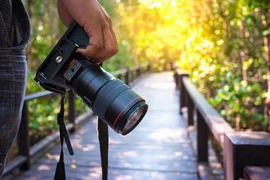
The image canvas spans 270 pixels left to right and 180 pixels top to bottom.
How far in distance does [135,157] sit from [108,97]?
2.56 metres

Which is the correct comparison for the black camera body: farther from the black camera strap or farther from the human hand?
the black camera strap

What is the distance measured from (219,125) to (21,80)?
4.48 feet

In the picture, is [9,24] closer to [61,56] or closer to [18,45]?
[18,45]

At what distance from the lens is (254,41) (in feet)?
14.8

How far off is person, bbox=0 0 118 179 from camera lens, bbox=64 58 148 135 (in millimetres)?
50

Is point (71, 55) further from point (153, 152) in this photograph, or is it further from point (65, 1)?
point (153, 152)

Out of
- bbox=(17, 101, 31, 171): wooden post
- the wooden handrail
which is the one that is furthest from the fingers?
bbox=(17, 101, 31, 171): wooden post

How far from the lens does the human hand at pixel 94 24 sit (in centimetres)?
86

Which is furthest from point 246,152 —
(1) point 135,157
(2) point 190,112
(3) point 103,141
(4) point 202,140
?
(2) point 190,112

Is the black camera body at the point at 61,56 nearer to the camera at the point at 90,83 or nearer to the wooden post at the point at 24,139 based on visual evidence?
the camera at the point at 90,83

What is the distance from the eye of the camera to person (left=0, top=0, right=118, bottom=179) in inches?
30.6

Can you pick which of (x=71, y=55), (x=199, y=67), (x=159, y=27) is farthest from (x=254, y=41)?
(x=159, y=27)

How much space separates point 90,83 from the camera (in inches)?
36.0

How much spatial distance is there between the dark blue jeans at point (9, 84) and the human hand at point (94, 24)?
0.49 feet
